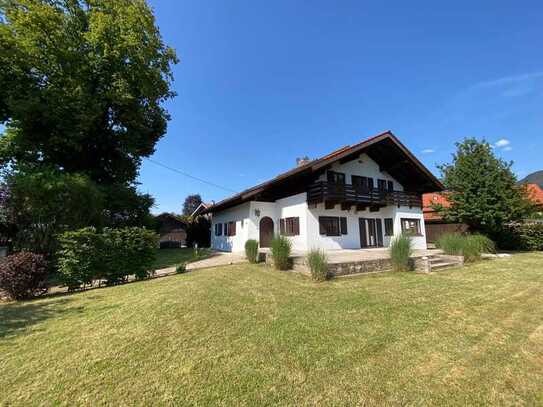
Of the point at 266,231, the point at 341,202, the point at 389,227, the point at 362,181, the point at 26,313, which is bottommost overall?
the point at 26,313

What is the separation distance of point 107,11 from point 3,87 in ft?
26.6

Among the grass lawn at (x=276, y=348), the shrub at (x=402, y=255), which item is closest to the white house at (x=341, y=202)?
the shrub at (x=402, y=255)

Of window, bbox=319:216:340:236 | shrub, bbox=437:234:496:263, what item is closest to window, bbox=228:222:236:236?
window, bbox=319:216:340:236

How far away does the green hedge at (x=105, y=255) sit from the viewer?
24.4 feet

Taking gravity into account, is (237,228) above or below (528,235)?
above

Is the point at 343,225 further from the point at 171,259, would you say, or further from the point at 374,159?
the point at 171,259

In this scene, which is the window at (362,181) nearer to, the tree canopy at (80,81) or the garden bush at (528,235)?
the garden bush at (528,235)

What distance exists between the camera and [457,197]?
1595 centimetres

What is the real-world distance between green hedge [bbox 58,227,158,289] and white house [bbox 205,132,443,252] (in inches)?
284

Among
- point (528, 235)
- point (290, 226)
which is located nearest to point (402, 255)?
point (290, 226)

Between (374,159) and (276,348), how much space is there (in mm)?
16806

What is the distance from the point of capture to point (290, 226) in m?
15.0

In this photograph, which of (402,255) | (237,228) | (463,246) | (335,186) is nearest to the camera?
(402,255)

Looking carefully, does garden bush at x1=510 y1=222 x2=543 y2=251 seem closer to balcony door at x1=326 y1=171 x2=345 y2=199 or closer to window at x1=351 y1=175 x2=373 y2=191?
window at x1=351 y1=175 x2=373 y2=191
